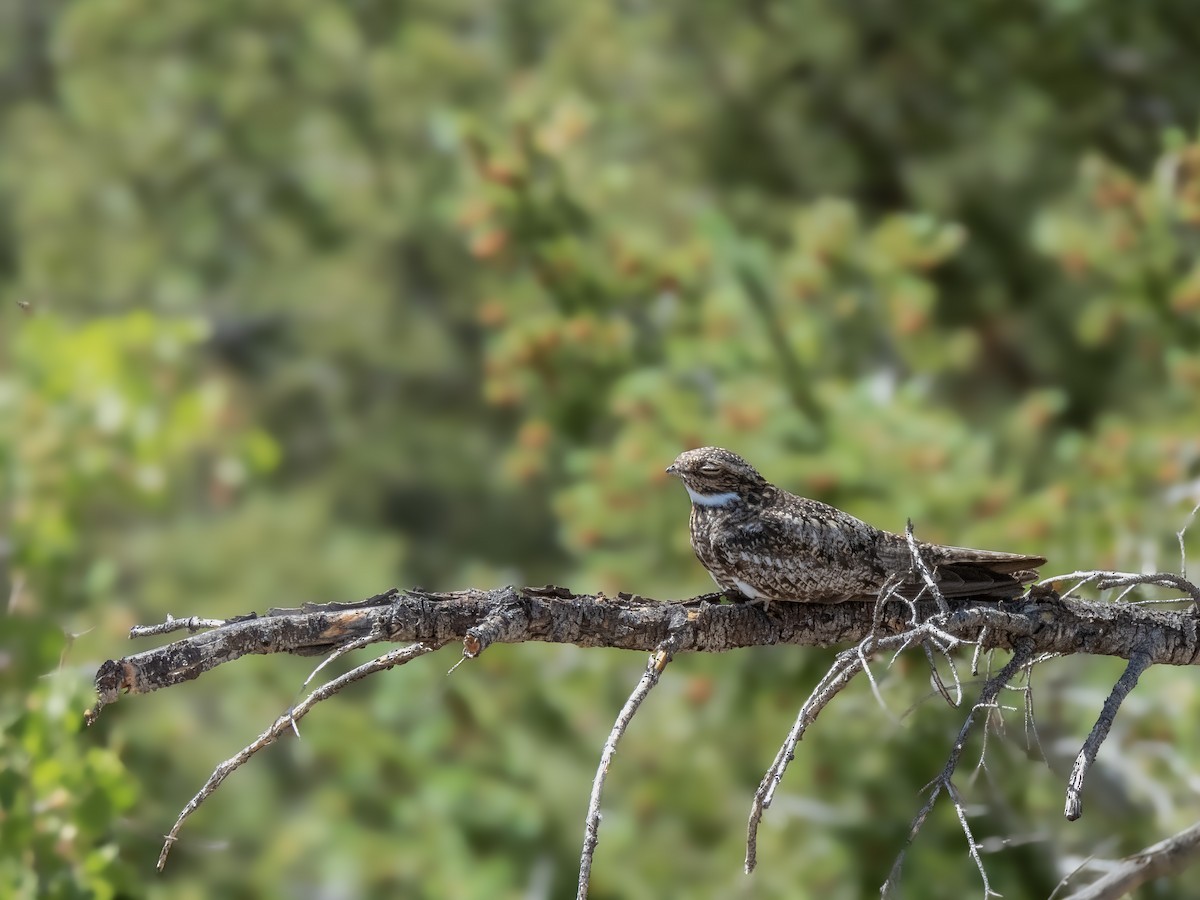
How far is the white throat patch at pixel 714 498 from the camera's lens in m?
3.89

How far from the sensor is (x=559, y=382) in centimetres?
830

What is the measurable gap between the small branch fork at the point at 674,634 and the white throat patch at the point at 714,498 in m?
0.54

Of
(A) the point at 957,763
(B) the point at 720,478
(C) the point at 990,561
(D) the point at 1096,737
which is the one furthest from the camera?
(B) the point at 720,478

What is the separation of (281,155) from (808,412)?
17.0 ft

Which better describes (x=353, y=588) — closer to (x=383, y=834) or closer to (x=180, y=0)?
(x=383, y=834)

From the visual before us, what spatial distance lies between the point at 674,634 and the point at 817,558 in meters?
0.54

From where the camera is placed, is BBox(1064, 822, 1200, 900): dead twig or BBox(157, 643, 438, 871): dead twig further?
BBox(1064, 822, 1200, 900): dead twig

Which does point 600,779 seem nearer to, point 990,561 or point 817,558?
point 817,558

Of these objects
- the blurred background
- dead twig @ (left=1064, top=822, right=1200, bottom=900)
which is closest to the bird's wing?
dead twig @ (left=1064, top=822, right=1200, bottom=900)

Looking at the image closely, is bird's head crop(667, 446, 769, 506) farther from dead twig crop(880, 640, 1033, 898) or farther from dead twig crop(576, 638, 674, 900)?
dead twig crop(576, 638, 674, 900)

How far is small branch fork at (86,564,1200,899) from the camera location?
2510 mm

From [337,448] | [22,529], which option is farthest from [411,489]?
[22,529]

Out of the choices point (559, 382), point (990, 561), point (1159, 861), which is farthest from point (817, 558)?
point (559, 382)

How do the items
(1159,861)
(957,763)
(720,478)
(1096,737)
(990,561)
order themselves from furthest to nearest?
(720,478)
(990,561)
(1159,861)
(957,763)
(1096,737)
